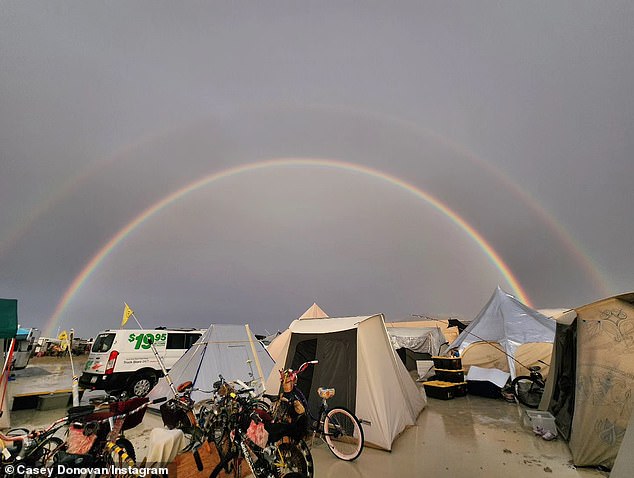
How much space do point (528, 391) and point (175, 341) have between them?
1050 centimetres

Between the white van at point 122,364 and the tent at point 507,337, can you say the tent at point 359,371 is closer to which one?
the white van at point 122,364

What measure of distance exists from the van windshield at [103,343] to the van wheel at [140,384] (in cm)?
115

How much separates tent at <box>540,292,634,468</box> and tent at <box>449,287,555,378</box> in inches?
231

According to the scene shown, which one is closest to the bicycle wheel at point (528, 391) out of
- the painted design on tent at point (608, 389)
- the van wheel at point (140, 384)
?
the painted design on tent at point (608, 389)

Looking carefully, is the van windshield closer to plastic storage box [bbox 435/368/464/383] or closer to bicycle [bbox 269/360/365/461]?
bicycle [bbox 269/360/365/461]

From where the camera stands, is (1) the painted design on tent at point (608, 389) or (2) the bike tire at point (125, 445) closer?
(2) the bike tire at point (125, 445)

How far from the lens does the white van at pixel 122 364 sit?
853 cm

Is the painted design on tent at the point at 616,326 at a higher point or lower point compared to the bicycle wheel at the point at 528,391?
higher

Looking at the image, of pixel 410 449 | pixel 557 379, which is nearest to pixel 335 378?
pixel 410 449

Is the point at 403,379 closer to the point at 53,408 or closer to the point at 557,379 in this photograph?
the point at 557,379

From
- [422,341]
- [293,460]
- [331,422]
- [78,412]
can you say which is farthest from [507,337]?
[78,412]

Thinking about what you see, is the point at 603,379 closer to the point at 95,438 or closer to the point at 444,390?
the point at 444,390

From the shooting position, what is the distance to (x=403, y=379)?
684cm

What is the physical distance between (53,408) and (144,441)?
14.0 ft
